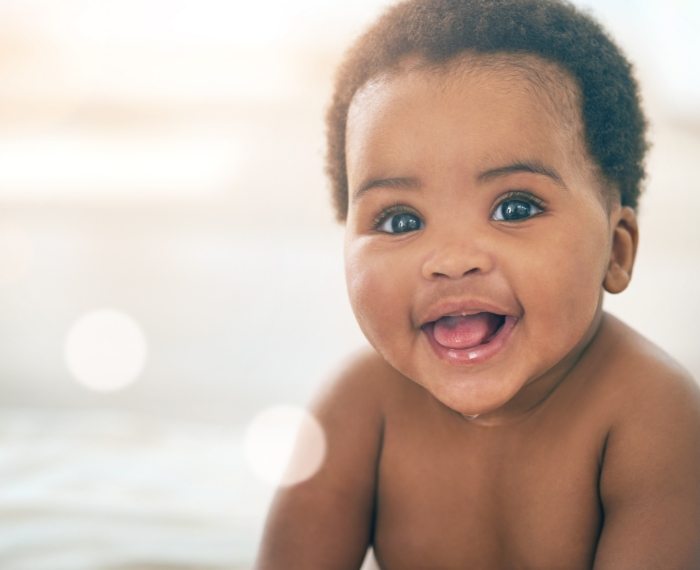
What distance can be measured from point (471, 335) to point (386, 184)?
151 mm

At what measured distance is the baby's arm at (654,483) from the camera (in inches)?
31.0

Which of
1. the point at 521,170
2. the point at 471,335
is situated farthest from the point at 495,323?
the point at 521,170

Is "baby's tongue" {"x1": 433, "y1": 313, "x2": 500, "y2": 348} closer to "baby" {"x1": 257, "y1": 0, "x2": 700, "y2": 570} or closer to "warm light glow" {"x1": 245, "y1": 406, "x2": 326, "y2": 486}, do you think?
"baby" {"x1": 257, "y1": 0, "x2": 700, "y2": 570}

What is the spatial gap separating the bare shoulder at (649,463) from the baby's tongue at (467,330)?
144 millimetres

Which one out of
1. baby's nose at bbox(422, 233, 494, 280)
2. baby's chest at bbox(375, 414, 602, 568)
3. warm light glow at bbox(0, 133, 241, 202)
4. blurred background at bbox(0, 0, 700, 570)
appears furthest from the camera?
warm light glow at bbox(0, 133, 241, 202)

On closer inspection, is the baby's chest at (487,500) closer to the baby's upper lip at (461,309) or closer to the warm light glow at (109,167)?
the baby's upper lip at (461,309)

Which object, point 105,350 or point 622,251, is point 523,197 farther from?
point 105,350

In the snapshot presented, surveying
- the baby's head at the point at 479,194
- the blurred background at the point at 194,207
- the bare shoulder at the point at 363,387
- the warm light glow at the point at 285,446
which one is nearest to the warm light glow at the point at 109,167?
the blurred background at the point at 194,207

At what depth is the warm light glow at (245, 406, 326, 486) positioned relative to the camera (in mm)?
966

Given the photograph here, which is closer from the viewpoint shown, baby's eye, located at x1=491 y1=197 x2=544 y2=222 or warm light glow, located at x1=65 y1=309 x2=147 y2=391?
baby's eye, located at x1=491 y1=197 x2=544 y2=222

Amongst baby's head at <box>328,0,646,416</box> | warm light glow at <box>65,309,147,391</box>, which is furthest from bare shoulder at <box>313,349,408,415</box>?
warm light glow at <box>65,309,147,391</box>

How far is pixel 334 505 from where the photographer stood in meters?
0.95

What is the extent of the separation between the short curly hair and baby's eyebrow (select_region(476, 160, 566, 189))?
8 centimetres

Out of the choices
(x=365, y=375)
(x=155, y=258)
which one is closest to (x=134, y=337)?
(x=155, y=258)
